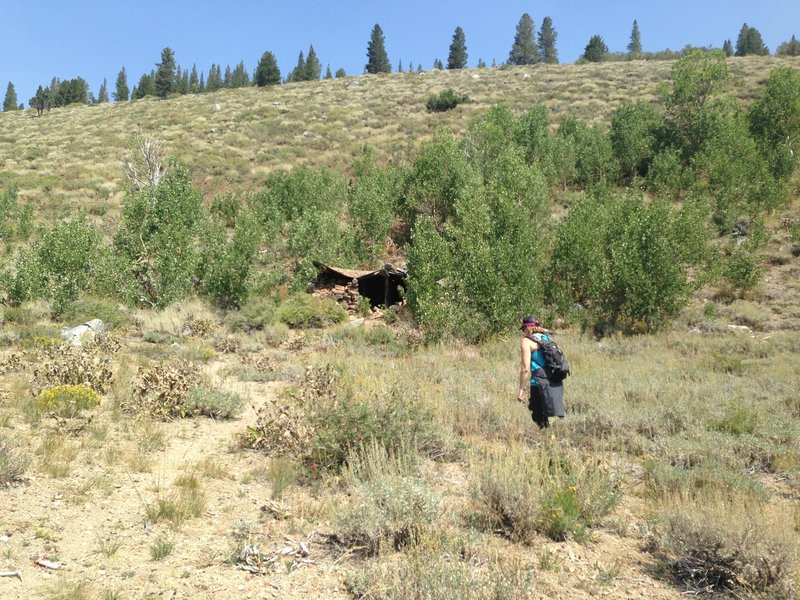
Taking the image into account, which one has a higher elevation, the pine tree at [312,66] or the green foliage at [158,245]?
the pine tree at [312,66]

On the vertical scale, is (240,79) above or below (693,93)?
above

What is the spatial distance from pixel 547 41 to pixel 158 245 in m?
94.5

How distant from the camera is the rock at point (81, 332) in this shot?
41.4 feet

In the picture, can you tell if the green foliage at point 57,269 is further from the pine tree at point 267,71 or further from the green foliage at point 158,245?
the pine tree at point 267,71

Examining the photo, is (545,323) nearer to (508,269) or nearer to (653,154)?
(508,269)

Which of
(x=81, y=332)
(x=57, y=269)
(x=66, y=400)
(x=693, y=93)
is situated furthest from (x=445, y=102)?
(x=66, y=400)

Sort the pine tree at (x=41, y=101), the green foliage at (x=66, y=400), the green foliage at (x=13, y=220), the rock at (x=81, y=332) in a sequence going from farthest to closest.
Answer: the pine tree at (x=41, y=101) < the green foliage at (x=13, y=220) < the rock at (x=81, y=332) < the green foliage at (x=66, y=400)

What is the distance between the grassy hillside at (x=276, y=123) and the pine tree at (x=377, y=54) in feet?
73.3

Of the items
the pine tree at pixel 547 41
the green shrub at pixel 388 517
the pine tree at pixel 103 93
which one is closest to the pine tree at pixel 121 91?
the pine tree at pixel 103 93

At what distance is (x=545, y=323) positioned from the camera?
18000 mm

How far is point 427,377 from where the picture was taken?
11.1 meters

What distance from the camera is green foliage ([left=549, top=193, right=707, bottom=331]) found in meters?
16.9

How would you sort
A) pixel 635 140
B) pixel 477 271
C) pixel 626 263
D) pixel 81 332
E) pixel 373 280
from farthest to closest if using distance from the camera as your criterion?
pixel 635 140
pixel 373 280
pixel 626 263
pixel 477 271
pixel 81 332

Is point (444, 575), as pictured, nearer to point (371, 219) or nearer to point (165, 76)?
point (371, 219)
